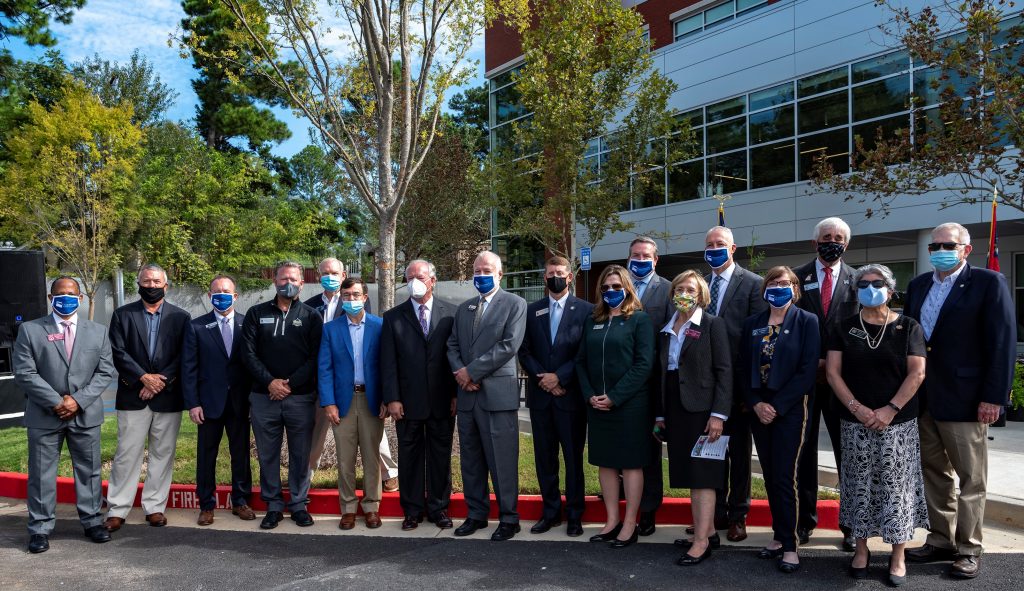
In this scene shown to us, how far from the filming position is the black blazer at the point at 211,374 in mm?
6367

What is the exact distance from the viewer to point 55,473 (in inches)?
235

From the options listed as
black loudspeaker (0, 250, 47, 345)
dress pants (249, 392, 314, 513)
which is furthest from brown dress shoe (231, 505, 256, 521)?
black loudspeaker (0, 250, 47, 345)

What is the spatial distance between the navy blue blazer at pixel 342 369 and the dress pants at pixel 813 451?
3.43 meters

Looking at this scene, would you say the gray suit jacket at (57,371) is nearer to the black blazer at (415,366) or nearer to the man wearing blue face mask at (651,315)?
the black blazer at (415,366)

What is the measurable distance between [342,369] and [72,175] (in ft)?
69.7

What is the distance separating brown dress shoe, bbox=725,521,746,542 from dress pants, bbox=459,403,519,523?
5.45 ft

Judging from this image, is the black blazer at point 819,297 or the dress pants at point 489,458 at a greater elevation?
the black blazer at point 819,297

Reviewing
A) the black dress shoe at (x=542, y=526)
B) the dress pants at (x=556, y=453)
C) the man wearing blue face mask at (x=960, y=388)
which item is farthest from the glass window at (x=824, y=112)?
the black dress shoe at (x=542, y=526)

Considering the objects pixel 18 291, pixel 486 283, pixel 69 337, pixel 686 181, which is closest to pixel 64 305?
pixel 69 337

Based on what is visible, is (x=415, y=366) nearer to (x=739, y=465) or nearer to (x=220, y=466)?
(x=739, y=465)

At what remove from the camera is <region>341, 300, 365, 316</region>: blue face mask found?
244 inches

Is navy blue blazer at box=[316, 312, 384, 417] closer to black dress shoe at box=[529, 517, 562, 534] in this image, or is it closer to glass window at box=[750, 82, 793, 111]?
black dress shoe at box=[529, 517, 562, 534]

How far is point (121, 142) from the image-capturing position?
77.7ft

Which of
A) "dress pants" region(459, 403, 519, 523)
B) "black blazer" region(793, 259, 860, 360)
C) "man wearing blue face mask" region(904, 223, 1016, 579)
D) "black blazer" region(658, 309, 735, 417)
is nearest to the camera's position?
"man wearing blue face mask" region(904, 223, 1016, 579)
